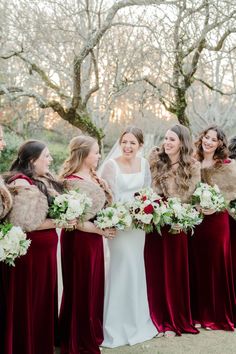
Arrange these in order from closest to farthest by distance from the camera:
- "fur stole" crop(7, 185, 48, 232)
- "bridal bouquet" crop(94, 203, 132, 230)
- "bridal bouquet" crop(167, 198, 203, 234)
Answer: "fur stole" crop(7, 185, 48, 232)
"bridal bouquet" crop(94, 203, 132, 230)
"bridal bouquet" crop(167, 198, 203, 234)

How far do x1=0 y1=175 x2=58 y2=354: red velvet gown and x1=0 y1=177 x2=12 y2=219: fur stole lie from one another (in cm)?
37

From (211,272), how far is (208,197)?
1.16m

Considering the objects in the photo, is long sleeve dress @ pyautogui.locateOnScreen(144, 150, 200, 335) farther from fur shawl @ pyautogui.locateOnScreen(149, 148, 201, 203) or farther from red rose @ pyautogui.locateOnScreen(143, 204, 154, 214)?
red rose @ pyautogui.locateOnScreen(143, 204, 154, 214)

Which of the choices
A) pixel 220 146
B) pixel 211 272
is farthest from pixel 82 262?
pixel 220 146

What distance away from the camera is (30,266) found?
4156mm

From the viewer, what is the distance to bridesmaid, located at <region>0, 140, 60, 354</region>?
4020 mm

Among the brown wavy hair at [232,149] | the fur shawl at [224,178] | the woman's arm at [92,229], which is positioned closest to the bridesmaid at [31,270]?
the woman's arm at [92,229]

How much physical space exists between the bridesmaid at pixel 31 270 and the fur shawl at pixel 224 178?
2.30 meters

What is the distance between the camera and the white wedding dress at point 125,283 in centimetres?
518

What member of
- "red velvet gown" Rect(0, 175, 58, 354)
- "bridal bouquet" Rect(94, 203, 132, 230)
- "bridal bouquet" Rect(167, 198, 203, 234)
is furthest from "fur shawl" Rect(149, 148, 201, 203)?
"red velvet gown" Rect(0, 175, 58, 354)

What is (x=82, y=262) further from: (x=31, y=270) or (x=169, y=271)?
(x=169, y=271)

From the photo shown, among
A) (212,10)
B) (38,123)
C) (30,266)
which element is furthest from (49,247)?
(38,123)

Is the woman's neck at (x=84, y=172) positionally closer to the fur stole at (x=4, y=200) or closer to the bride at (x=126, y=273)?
the bride at (x=126, y=273)

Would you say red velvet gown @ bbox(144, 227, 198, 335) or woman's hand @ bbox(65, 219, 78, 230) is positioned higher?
woman's hand @ bbox(65, 219, 78, 230)
